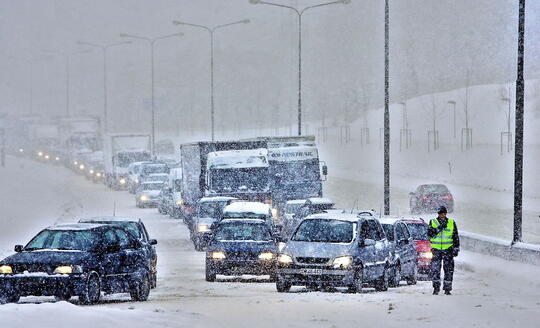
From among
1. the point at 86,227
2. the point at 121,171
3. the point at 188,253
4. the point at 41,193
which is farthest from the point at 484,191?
the point at 86,227

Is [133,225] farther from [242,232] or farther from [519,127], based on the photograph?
[519,127]

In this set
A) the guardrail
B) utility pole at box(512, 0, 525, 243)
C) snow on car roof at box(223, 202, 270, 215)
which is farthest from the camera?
snow on car roof at box(223, 202, 270, 215)

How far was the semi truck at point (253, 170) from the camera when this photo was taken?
138ft

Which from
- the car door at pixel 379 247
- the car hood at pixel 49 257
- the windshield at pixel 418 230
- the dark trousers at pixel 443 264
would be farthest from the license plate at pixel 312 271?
the windshield at pixel 418 230

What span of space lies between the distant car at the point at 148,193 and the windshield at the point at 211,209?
70.6 ft

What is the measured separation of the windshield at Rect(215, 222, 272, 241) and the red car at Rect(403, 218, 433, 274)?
3.60 meters

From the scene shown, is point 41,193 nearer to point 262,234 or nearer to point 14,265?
point 262,234

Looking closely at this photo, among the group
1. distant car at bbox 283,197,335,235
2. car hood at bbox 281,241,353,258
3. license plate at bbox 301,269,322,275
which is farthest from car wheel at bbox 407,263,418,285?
distant car at bbox 283,197,335,235

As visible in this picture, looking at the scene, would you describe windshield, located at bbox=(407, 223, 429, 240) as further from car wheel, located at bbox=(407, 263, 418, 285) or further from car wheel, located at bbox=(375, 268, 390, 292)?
car wheel, located at bbox=(375, 268, 390, 292)

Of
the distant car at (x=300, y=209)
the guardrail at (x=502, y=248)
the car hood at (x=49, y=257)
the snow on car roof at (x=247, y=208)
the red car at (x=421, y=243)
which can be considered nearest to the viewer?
the car hood at (x=49, y=257)

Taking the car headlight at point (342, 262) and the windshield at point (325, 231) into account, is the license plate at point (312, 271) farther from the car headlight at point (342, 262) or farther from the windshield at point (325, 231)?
the windshield at point (325, 231)

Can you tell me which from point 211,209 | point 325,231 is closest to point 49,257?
point 325,231

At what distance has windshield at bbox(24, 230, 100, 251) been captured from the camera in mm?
19625

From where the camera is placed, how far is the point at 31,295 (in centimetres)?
1823
